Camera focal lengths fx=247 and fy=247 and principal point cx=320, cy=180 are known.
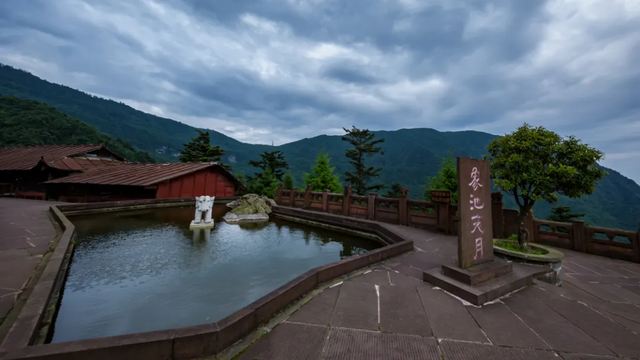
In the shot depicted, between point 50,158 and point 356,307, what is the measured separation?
29.0 m

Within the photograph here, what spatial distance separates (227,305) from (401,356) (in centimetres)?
308

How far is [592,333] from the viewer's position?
293 cm

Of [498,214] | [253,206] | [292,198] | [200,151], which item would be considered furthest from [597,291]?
[200,151]

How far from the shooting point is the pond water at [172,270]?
392 cm

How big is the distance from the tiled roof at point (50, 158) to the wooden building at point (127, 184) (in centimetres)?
Answer: 177

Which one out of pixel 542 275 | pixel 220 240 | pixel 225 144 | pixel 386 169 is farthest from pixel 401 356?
pixel 225 144

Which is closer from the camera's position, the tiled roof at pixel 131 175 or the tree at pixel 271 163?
the tiled roof at pixel 131 175

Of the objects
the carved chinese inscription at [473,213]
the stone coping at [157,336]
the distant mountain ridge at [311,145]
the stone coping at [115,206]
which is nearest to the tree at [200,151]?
the stone coping at [115,206]

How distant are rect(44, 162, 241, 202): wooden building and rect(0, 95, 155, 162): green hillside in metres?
28.3

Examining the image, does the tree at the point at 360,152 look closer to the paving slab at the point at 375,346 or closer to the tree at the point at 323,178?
the tree at the point at 323,178

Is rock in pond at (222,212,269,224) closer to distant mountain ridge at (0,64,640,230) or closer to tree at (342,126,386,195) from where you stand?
tree at (342,126,386,195)

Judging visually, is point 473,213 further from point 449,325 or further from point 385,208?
point 385,208

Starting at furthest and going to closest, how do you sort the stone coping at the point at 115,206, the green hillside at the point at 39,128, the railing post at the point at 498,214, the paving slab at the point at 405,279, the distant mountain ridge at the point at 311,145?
the distant mountain ridge at the point at 311,145
the green hillside at the point at 39,128
the stone coping at the point at 115,206
the railing post at the point at 498,214
the paving slab at the point at 405,279

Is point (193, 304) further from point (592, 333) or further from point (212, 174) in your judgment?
point (212, 174)
